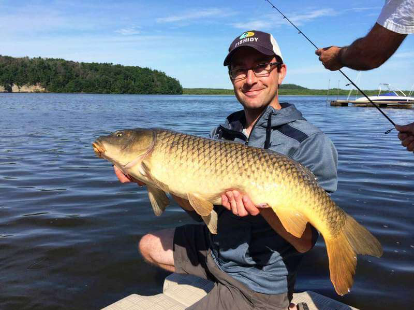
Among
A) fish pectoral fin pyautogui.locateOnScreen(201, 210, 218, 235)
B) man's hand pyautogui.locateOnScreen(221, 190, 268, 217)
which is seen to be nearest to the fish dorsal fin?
man's hand pyautogui.locateOnScreen(221, 190, 268, 217)

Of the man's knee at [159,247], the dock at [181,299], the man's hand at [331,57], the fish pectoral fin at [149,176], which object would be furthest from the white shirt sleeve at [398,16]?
the man's knee at [159,247]

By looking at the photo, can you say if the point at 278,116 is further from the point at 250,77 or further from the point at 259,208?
the point at 259,208

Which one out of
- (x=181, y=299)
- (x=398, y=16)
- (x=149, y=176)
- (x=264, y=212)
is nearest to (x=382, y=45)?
(x=398, y=16)

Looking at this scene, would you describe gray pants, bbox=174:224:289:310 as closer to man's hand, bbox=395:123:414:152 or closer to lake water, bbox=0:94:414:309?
lake water, bbox=0:94:414:309

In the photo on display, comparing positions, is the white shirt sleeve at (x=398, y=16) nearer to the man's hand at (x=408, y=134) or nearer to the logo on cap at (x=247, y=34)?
the man's hand at (x=408, y=134)

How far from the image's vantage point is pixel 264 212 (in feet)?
8.61

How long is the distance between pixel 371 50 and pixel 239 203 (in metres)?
1.33

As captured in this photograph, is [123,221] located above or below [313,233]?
below

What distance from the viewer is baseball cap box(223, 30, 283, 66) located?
2.99 metres

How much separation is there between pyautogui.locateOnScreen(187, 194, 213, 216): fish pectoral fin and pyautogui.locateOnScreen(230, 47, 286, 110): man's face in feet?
3.08

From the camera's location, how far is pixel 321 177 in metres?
2.70

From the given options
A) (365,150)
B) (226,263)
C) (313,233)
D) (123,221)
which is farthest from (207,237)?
(365,150)

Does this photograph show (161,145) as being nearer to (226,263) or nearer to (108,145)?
(108,145)

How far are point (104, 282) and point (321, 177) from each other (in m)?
2.62
